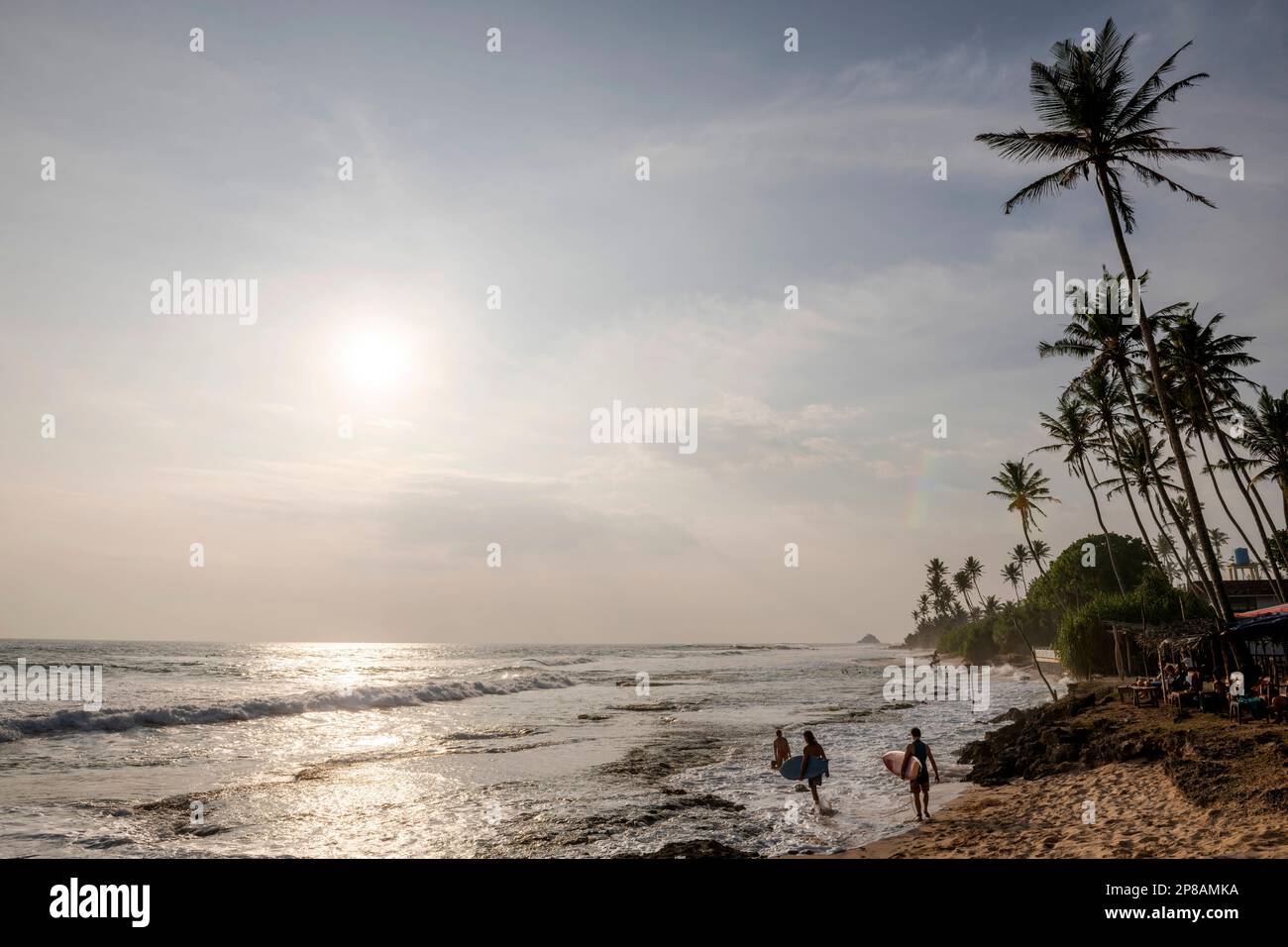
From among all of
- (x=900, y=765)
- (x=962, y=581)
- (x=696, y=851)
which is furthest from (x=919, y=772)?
(x=962, y=581)

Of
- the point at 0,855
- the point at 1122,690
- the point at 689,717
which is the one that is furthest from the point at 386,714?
the point at 1122,690

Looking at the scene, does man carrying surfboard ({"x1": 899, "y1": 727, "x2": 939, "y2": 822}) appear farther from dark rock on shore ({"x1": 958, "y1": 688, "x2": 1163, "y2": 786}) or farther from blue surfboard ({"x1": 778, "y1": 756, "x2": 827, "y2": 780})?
dark rock on shore ({"x1": 958, "y1": 688, "x2": 1163, "y2": 786})

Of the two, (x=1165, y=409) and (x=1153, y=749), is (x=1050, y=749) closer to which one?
(x=1153, y=749)

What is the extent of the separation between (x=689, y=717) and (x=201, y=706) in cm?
2428

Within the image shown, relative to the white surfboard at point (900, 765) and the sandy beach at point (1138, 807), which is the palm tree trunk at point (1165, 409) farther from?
the white surfboard at point (900, 765)

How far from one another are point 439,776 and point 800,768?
10516mm

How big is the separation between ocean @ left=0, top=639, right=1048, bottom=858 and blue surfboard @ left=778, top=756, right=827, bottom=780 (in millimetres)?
556

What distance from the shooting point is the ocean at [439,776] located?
1366cm

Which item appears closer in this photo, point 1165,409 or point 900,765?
point 900,765

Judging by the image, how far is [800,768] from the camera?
1717 cm

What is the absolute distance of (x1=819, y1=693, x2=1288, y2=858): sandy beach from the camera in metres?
10.5

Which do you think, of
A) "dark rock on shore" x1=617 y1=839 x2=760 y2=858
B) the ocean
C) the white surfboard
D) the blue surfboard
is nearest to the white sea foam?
the ocean
